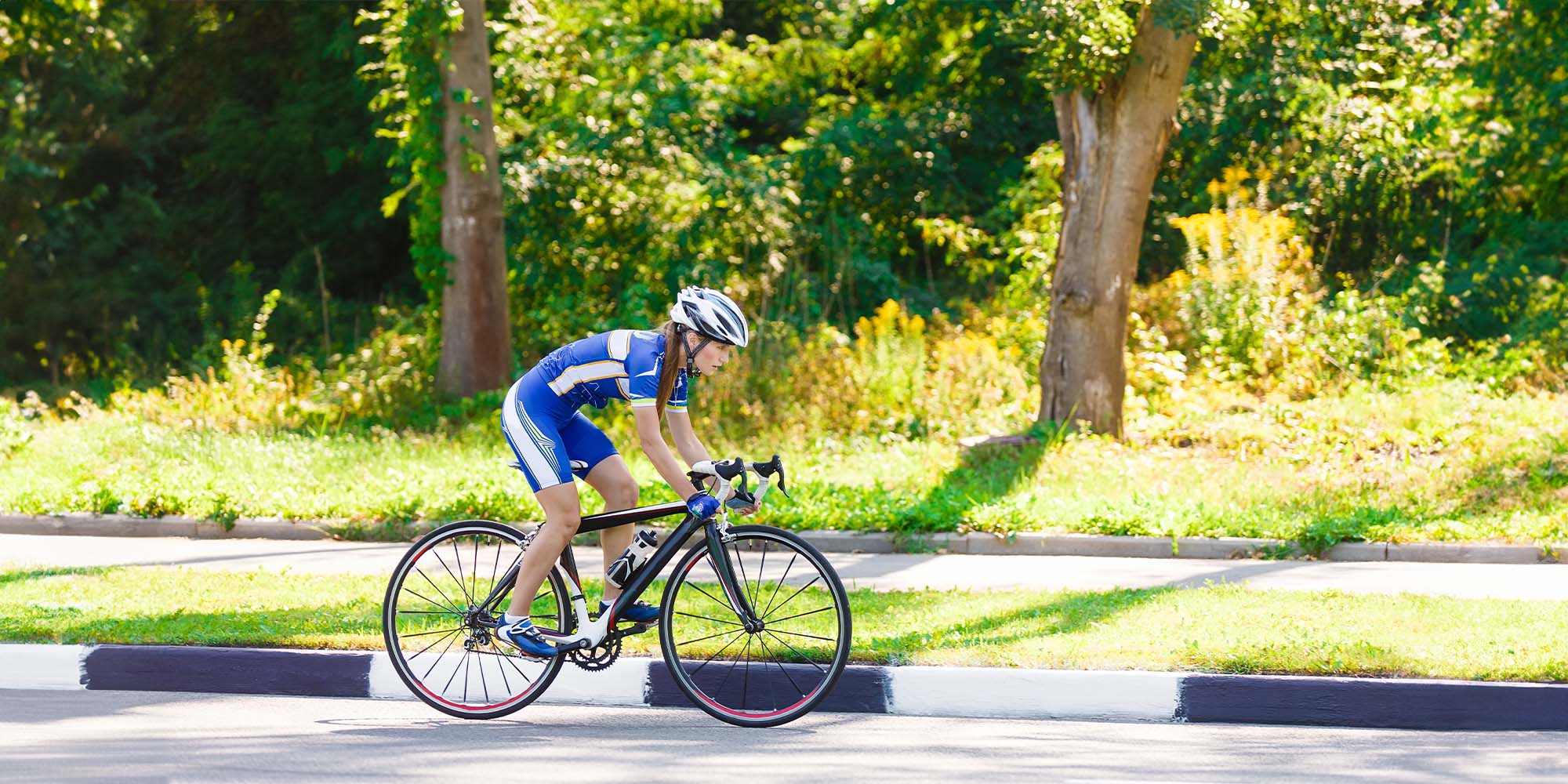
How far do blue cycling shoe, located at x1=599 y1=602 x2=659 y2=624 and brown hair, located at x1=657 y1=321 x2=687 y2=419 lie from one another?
813mm

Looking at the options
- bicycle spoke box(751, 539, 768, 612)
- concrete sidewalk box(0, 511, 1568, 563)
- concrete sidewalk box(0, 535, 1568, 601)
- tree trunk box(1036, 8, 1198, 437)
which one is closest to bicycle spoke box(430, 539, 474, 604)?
bicycle spoke box(751, 539, 768, 612)

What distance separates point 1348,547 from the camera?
961cm

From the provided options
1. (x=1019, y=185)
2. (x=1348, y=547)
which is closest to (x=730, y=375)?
(x=1019, y=185)

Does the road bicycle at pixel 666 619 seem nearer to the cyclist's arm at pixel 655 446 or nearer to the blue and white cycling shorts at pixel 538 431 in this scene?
the cyclist's arm at pixel 655 446

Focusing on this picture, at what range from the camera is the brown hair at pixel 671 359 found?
5.80m

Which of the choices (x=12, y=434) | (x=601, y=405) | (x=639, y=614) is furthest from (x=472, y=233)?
(x=639, y=614)

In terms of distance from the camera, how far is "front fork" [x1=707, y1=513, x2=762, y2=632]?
5.93 meters

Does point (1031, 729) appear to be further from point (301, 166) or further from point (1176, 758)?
point (301, 166)

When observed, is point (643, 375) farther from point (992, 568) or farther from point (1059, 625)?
point (992, 568)

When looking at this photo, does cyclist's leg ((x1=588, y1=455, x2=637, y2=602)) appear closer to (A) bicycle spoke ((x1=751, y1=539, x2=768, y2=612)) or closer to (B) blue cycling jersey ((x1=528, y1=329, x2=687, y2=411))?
(B) blue cycling jersey ((x1=528, y1=329, x2=687, y2=411))

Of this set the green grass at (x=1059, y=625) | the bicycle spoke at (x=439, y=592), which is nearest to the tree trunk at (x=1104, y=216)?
the green grass at (x=1059, y=625)

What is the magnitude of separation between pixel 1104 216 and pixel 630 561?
7786mm

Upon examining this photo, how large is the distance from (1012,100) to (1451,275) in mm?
6437

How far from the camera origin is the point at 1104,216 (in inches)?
504
